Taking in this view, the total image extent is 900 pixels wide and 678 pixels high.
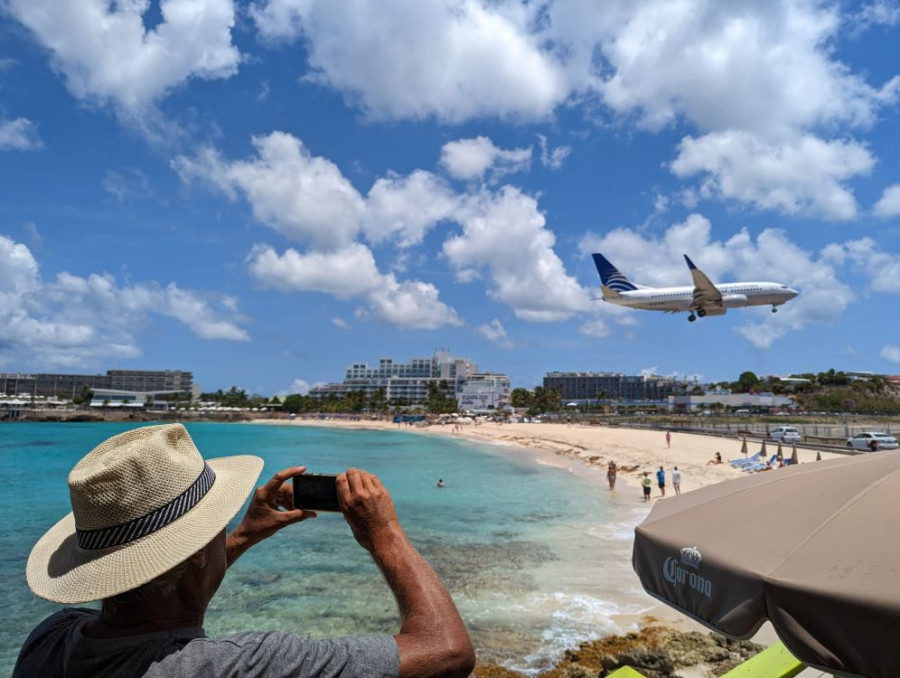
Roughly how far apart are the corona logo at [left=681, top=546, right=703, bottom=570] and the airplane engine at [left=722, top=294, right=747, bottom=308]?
3833 centimetres

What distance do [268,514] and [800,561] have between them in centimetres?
219

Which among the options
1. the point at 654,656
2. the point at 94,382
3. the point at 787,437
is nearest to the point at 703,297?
the point at 787,437

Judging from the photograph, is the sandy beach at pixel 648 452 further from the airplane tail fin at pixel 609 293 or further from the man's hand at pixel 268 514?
the man's hand at pixel 268 514

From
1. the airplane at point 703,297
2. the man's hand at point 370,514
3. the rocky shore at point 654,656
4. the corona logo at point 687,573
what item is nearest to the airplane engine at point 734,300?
the airplane at point 703,297

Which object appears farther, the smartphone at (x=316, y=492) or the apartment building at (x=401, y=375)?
the apartment building at (x=401, y=375)

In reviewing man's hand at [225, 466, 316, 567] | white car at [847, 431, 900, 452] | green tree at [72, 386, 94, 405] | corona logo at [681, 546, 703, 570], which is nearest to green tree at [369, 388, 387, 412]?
green tree at [72, 386, 94, 405]

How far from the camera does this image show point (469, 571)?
38.0ft

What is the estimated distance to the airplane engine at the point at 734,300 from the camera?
1468 inches

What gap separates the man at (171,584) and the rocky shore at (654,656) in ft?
20.1

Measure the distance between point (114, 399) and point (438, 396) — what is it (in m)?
78.3

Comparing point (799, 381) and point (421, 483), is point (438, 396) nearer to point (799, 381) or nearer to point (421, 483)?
point (799, 381)

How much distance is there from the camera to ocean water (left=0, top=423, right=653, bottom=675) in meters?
8.61

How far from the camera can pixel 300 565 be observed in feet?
40.9

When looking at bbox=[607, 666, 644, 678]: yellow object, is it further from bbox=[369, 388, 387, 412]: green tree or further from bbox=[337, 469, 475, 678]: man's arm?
bbox=[369, 388, 387, 412]: green tree
